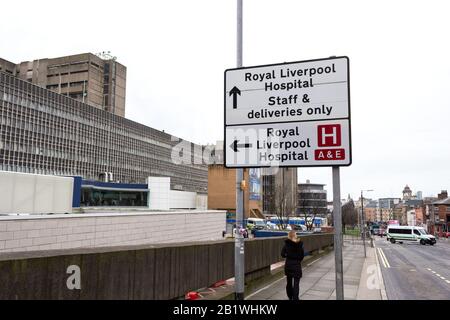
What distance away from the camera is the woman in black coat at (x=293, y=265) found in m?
8.07

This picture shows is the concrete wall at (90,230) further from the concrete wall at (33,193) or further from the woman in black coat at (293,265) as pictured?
the woman in black coat at (293,265)

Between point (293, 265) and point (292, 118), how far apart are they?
4.84 m

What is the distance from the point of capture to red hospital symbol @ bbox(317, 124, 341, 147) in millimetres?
3979

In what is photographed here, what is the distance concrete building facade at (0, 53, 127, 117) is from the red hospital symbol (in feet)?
393

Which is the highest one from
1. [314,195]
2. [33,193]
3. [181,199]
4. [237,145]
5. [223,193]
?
[314,195]

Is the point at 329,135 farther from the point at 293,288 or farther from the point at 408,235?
the point at 408,235

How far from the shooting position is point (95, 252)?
4.75 metres

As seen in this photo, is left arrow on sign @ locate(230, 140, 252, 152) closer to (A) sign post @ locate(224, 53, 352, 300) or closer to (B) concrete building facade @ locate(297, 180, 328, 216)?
(A) sign post @ locate(224, 53, 352, 300)

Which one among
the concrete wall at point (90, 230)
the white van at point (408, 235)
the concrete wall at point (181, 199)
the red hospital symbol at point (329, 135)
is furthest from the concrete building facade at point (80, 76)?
the red hospital symbol at point (329, 135)

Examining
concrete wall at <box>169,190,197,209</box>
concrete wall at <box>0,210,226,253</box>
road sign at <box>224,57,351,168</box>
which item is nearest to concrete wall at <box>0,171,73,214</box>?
concrete wall at <box>0,210,226,253</box>

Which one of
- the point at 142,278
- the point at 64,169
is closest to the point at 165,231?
the point at 142,278

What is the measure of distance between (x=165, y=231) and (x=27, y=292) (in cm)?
1765

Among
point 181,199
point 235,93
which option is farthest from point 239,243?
point 181,199

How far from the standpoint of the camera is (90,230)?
1427cm
